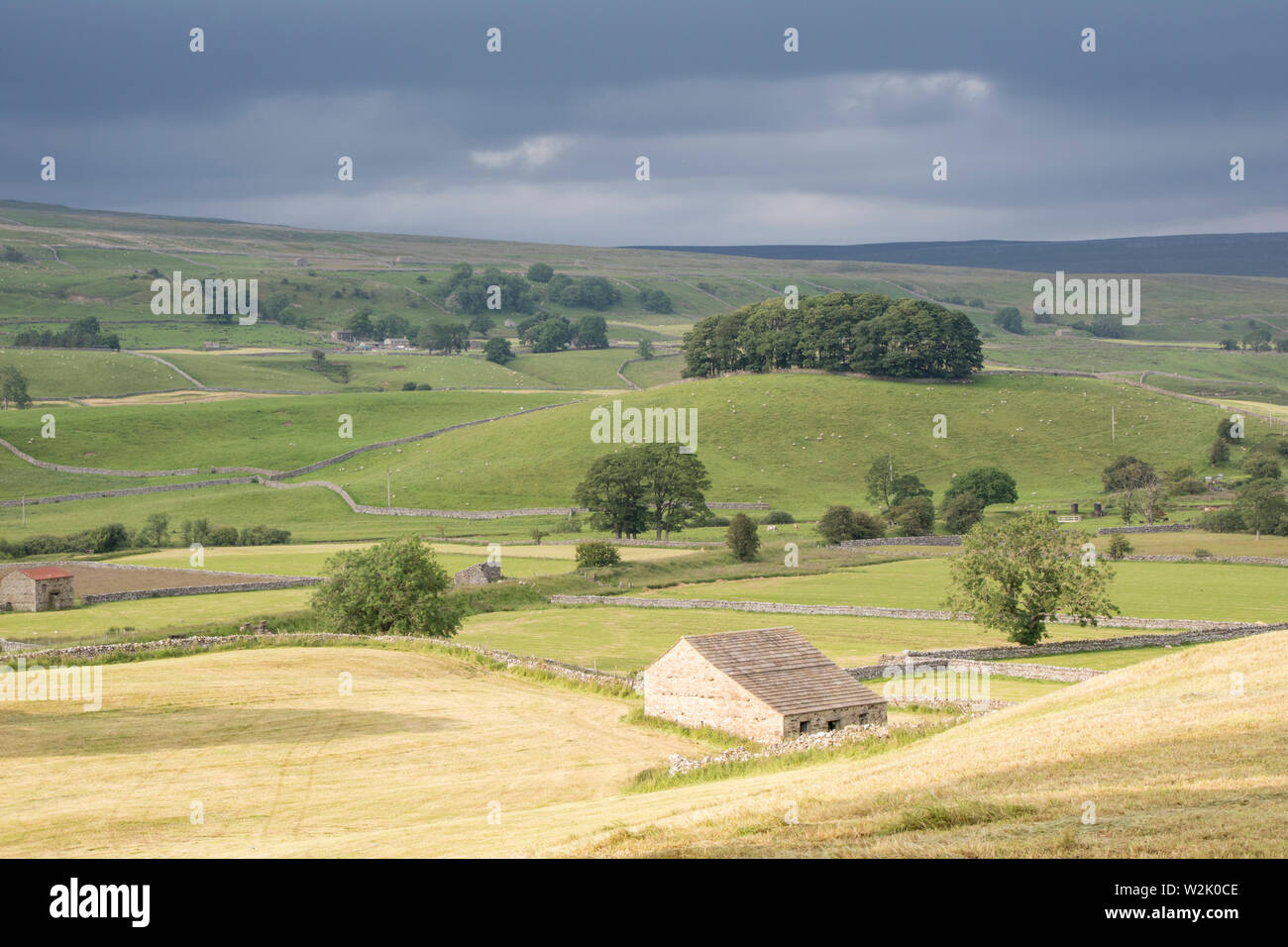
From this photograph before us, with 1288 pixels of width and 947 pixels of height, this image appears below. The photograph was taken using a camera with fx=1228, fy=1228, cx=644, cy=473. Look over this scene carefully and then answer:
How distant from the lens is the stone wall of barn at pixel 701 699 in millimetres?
36094

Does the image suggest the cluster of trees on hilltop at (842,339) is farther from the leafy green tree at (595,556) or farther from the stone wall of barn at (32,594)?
the stone wall of barn at (32,594)

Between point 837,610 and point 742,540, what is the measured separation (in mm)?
22556

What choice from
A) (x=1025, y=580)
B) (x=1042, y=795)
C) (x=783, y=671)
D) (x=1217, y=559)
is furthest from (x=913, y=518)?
(x=1042, y=795)

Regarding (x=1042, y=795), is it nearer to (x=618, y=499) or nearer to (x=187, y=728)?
(x=187, y=728)

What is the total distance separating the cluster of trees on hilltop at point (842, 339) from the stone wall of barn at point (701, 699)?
124222mm

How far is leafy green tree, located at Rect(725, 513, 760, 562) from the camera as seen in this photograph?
89.8 m

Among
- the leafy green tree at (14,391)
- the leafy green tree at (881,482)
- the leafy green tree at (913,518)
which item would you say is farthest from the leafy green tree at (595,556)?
the leafy green tree at (14,391)

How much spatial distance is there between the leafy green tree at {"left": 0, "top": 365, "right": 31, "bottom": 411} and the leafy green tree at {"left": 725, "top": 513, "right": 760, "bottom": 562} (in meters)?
120

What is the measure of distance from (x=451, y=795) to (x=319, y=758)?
535cm
